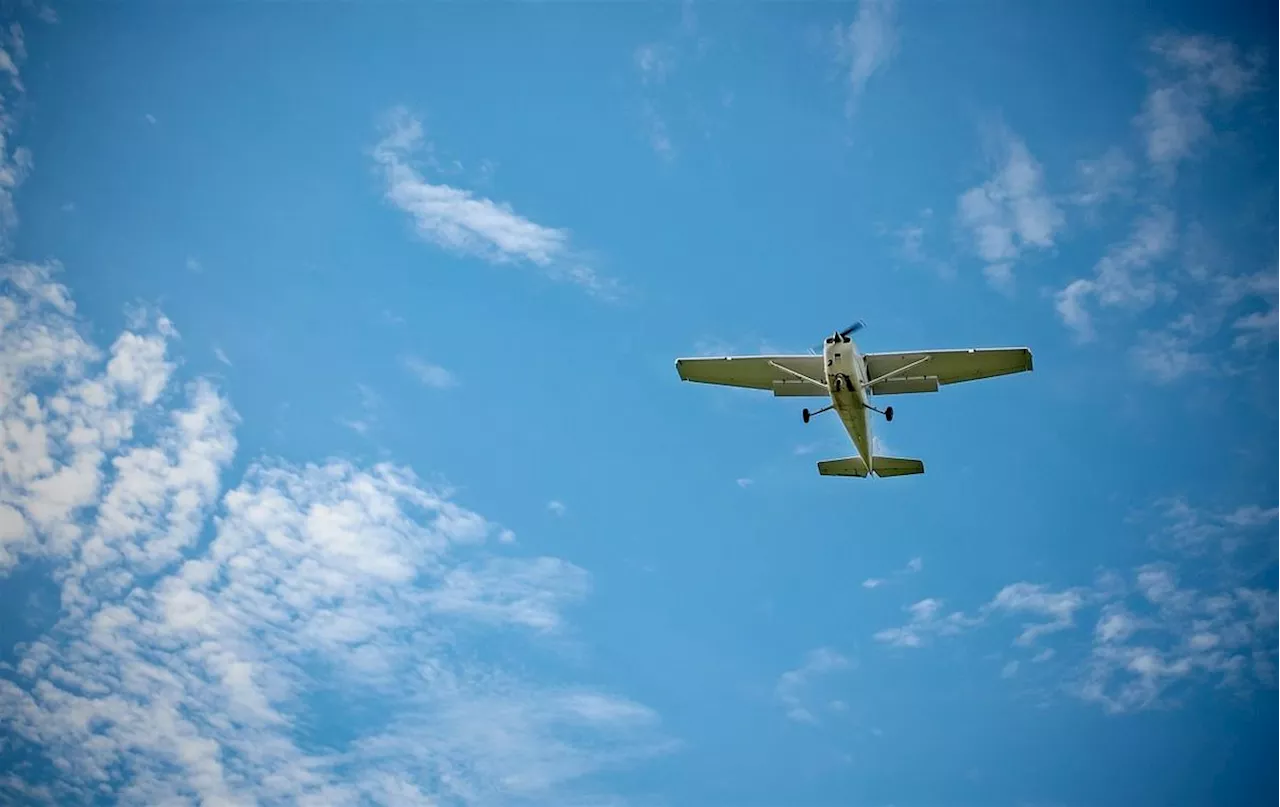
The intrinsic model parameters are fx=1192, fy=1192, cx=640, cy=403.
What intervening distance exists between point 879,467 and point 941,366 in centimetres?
482

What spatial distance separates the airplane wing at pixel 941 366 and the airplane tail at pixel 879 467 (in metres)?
2.85

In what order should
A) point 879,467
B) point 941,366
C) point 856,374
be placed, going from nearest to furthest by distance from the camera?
point 856,374 < point 941,366 < point 879,467

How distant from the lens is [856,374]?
43625 millimetres

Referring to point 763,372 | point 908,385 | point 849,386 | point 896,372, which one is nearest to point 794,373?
point 763,372

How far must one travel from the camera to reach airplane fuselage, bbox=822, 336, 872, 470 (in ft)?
141

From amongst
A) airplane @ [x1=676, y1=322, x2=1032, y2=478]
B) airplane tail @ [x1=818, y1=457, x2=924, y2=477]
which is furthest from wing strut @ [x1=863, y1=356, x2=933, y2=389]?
airplane tail @ [x1=818, y1=457, x2=924, y2=477]

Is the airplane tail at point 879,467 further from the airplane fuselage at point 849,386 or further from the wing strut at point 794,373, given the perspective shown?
the wing strut at point 794,373

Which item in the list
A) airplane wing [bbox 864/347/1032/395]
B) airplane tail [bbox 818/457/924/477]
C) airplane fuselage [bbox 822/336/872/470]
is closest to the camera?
airplane fuselage [bbox 822/336/872/470]

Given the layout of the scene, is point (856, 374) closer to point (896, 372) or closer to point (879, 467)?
point (896, 372)

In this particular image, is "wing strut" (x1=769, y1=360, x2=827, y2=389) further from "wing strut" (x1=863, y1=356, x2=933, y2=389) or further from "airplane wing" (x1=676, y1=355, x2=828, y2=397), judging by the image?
"wing strut" (x1=863, y1=356, x2=933, y2=389)

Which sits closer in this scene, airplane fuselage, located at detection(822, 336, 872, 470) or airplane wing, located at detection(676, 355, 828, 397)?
airplane fuselage, located at detection(822, 336, 872, 470)

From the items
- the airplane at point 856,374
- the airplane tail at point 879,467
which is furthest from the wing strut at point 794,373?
the airplane tail at point 879,467

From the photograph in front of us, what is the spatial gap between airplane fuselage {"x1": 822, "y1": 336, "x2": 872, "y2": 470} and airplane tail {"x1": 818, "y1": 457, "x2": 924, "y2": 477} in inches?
38.2

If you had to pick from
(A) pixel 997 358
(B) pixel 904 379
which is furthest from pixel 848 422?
(A) pixel 997 358
